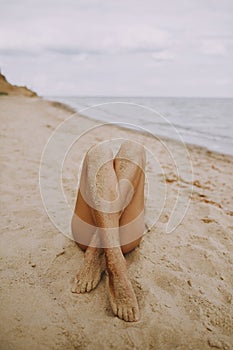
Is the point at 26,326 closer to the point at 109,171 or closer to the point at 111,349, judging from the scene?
the point at 111,349

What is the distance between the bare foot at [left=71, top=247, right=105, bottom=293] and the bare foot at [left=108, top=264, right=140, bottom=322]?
115mm

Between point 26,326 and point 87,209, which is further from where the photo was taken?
point 87,209

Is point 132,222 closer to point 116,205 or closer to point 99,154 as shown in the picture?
point 116,205

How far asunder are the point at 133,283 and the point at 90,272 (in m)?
0.26

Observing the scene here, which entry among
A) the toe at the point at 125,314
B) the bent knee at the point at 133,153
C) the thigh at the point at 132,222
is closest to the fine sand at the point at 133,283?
the toe at the point at 125,314

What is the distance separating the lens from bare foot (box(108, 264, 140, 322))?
1.50m

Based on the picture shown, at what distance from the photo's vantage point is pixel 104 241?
1.60 meters

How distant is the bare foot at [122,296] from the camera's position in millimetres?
1504

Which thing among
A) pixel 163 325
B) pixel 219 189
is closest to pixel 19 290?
pixel 163 325

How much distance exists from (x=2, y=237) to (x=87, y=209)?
0.73 meters

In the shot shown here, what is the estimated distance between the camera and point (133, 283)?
1.73 m

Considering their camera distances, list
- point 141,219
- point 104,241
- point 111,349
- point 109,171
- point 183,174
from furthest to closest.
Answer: point 183,174, point 141,219, point 109,171, point 104,241, point 111,349

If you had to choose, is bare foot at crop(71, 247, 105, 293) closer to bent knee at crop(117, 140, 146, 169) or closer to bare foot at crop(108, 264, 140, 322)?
bare foot at crop(108, 264, 140, 322)

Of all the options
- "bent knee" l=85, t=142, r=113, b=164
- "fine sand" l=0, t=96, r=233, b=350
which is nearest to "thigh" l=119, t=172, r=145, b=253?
"fine sand" l=0, t=96, r=233, b=350
